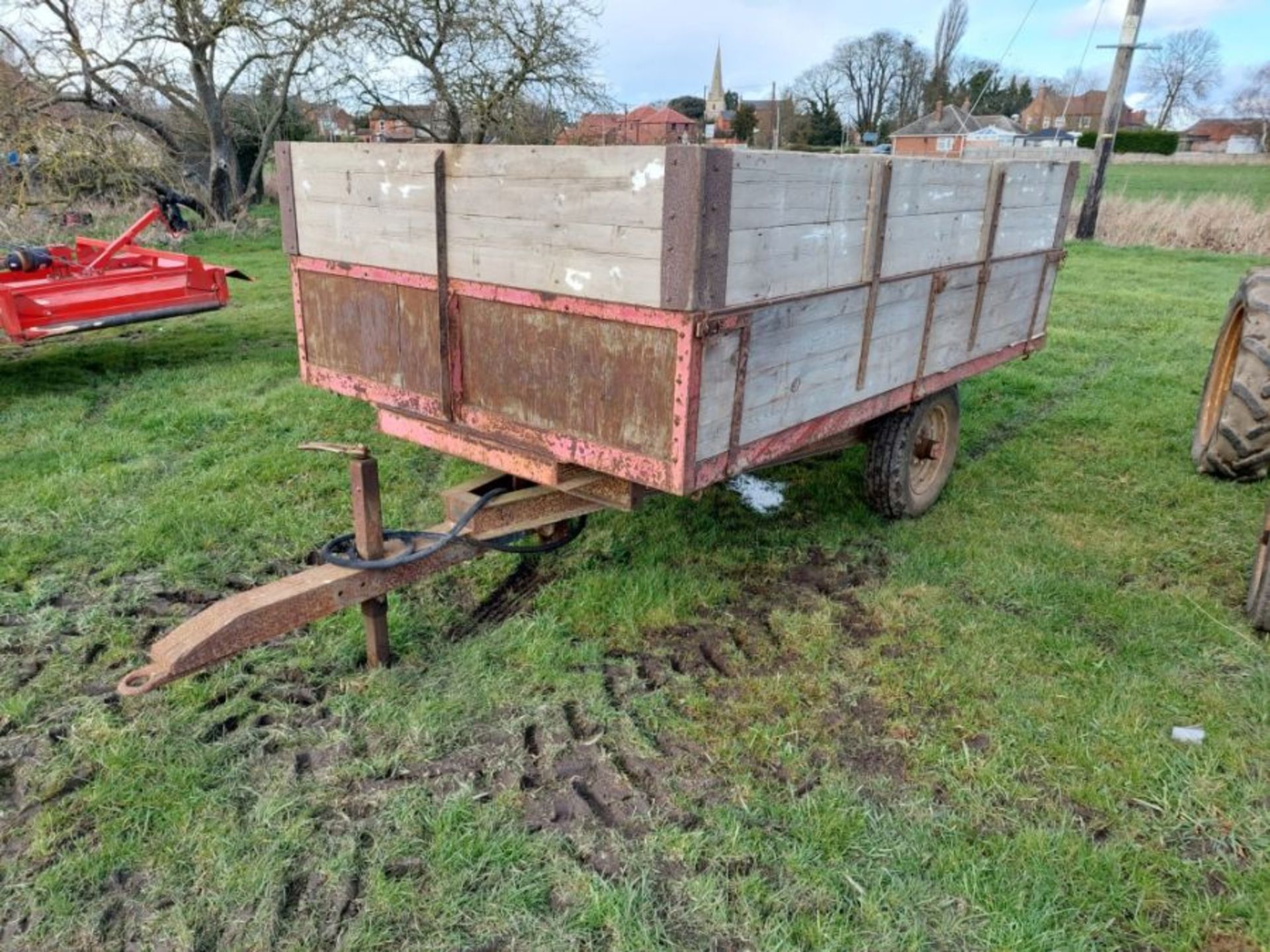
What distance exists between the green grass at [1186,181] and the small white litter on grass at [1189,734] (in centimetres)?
2048

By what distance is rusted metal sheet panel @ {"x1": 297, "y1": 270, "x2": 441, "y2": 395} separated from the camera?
304 cm

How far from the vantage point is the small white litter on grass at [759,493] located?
4.67 metres

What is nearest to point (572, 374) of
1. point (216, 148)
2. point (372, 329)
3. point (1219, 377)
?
point (372, 329)


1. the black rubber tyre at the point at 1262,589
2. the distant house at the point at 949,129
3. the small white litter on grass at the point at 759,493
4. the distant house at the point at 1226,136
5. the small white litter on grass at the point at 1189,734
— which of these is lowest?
the small white litter on grass at the point at 759,493

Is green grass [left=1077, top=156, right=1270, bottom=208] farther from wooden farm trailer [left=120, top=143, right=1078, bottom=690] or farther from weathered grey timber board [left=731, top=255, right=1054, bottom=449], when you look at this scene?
wooden farm trailer [left=120, top=143, right=1078, bottom=690]

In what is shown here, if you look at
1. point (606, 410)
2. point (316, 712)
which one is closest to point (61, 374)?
point (316, 712)

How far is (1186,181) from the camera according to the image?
104 ft

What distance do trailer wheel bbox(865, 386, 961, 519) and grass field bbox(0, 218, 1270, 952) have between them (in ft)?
0.53

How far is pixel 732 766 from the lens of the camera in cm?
268

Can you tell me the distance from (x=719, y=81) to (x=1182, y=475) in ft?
191

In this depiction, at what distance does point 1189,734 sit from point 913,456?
76.0 inches

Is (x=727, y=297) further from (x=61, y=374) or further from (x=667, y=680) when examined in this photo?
(x=61, y=374)

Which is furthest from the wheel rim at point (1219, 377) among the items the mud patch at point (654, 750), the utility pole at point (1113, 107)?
the utility pole at point (1113, 107)

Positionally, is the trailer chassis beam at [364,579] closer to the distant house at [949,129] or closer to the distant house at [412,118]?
the distant house at [412,118]
